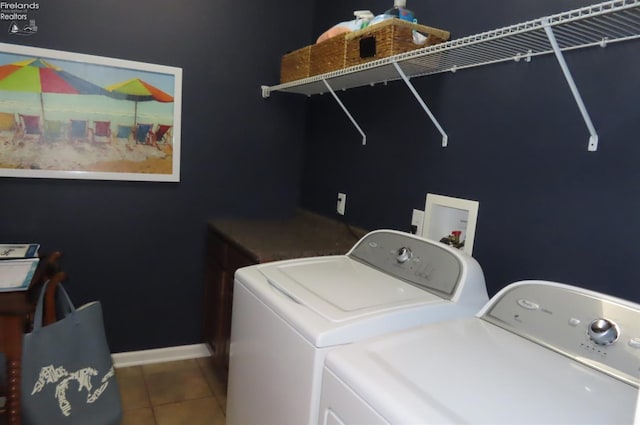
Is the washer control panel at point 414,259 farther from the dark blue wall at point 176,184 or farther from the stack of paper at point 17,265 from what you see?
the stack of paper at point 17,265

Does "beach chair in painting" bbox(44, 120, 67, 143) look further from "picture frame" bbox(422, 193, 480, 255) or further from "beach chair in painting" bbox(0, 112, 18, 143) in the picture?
"picture frame" bbox(422, 193, 480, 255)

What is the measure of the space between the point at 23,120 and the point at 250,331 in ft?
5.26

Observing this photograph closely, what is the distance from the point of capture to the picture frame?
157 cm

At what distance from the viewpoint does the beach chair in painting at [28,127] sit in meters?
2.10

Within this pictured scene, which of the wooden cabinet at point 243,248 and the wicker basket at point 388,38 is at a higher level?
the wicker basket at point 388,38

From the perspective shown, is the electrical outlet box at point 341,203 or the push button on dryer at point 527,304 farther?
the electrical outlet box at point 341,203

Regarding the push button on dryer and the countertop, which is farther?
the countertop

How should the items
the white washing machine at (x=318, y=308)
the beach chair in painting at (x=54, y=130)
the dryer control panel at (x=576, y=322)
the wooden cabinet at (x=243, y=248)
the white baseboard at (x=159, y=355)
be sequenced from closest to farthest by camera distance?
1. the dryer control panel at (x=576, y=322)
2. the white washing machine at (x=318, y=308)
3. the wooden cabinet at (x=243, y=248)
4. the beach chair in painting at (x=54, y=130)
5. the white baseboard at (x=159, y=355)

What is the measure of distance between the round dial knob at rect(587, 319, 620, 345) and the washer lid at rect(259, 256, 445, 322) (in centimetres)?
41

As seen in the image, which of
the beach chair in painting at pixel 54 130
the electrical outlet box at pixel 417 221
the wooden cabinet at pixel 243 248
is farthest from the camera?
the beach chair in painting at pixel 54 130

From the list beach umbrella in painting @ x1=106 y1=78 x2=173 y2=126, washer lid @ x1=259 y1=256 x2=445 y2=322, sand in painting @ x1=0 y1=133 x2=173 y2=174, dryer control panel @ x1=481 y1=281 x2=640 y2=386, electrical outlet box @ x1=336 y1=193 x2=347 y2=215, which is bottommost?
washer lid @ x1=259 y1=256 x2=445 y2=322

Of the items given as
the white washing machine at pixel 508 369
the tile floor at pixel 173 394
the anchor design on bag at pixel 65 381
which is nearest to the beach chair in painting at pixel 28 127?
the anchor design on bag at pixel 65 381

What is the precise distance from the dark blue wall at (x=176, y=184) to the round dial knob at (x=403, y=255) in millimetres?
1317

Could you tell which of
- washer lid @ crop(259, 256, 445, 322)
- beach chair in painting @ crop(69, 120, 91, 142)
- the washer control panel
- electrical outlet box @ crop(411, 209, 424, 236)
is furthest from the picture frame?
beach chair in painting @ crop(69, 120, 91, 142)
